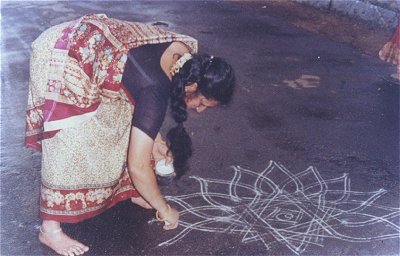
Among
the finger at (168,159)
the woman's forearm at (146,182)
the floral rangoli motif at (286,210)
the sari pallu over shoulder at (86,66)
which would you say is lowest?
the floral rangoli motif at (286,210)

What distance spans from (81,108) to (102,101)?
0.14 metres

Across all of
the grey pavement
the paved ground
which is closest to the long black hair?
the paved ground

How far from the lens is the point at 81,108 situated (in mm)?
2451

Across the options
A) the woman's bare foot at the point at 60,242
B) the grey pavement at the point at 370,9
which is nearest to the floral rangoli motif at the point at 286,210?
the woman's bare foot at the point at 60,242

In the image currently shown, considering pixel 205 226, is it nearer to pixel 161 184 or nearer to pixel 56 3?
pixel 161 184

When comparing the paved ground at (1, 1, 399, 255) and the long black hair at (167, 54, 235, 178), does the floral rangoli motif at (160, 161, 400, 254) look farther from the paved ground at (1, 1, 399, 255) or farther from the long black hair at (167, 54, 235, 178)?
the long black hair at (167, 54, 235, 178)

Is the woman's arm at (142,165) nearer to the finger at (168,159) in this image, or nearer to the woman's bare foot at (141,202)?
the woman's bare foot at (141,202)

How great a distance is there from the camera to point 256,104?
15.6 feet

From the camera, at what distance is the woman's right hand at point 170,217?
2.63 m

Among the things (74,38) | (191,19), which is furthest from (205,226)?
(191,19)

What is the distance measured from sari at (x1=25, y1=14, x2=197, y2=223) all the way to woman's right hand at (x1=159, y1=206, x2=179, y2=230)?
1.23 feet

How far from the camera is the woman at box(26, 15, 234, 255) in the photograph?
2309mm

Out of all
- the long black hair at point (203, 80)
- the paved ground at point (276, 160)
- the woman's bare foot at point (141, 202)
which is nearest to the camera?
the long black hair at point (203, 80)

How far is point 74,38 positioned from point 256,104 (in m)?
2.71
